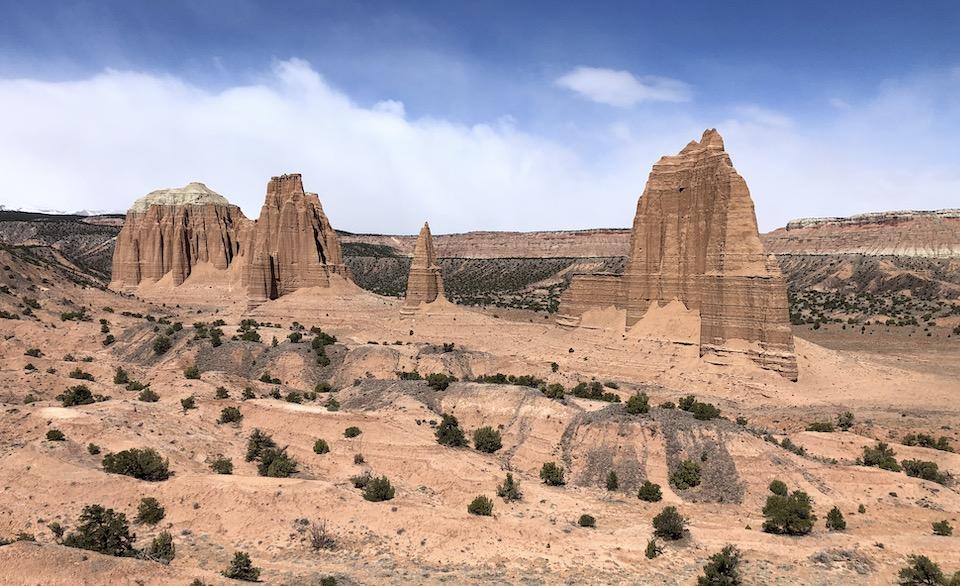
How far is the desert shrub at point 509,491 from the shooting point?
21.8m

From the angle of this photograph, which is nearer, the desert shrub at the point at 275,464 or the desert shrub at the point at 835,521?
the desert shrub at the point at 835,521

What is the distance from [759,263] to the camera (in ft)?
122

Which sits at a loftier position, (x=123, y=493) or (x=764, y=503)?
(x=123, y=493)

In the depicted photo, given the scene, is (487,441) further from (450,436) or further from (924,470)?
(924,470)

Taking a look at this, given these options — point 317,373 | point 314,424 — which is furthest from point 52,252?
point 314,424

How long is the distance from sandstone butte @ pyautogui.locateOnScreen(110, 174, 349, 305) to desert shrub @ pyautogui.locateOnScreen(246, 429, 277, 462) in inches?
1610

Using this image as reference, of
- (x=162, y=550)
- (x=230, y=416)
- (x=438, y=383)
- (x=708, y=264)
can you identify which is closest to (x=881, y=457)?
(x=708, y=264)

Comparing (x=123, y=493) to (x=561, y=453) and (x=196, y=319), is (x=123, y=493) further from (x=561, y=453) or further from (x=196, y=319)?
(x=196, y=319)

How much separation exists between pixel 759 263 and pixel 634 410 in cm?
1583

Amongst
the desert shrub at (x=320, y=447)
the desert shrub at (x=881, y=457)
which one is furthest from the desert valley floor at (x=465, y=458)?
the desert shrub at (x=881, y=457)

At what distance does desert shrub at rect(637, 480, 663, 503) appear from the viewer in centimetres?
2286

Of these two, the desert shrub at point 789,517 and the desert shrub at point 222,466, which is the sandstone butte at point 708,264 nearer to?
the desert shrub at point 789,517

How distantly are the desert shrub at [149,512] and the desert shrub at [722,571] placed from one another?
50.5ft

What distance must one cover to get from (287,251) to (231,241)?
23831 millimetres
